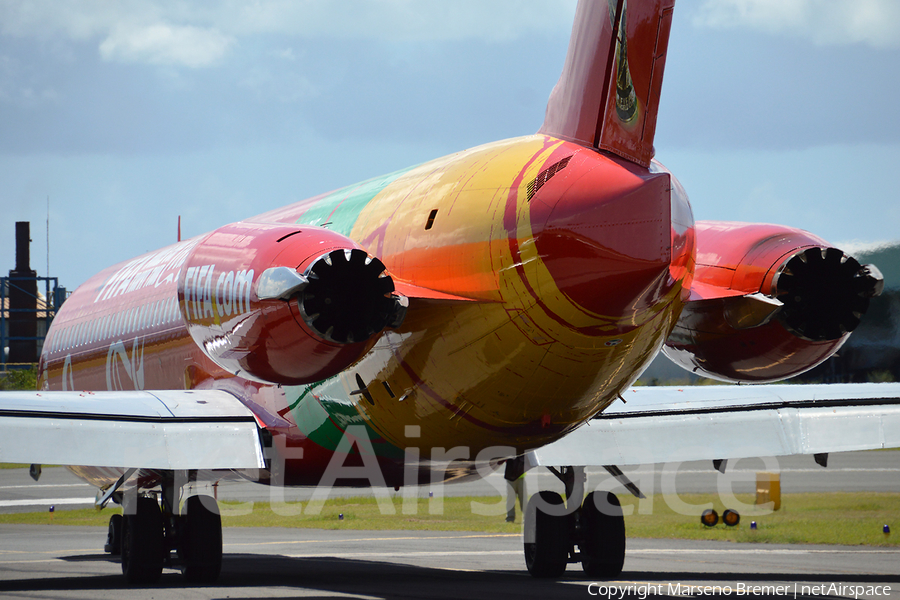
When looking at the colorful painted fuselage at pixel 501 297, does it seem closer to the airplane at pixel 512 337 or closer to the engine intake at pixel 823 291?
the airplane at pixel 512 337

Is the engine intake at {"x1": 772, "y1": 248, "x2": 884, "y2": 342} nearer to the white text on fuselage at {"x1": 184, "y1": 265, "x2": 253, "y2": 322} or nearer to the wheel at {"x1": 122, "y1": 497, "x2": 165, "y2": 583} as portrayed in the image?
the white text on fuselage at {"x1": 184, "y1": 265, "x2": 253, "y2": 322}

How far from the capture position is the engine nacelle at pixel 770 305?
10523 mm

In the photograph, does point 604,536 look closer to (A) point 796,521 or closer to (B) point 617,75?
(B) point 617,75

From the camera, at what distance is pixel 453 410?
1073 centimetres

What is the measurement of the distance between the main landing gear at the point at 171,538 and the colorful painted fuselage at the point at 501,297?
4.89ft

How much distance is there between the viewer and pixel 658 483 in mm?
32750

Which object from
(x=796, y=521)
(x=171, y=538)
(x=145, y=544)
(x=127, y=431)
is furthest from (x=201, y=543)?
(x=796, y=521)

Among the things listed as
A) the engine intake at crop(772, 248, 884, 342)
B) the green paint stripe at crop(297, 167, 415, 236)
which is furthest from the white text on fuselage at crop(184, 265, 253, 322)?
the engine intake at crop(772, 248, 884, 342)

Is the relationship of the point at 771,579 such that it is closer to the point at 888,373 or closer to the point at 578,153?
the point at 578,153

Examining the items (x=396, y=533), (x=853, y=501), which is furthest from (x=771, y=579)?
(x=853, y=501)

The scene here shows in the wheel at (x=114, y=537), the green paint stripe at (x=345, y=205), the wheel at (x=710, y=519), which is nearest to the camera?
the green paint stripe at (x=345, y=205)

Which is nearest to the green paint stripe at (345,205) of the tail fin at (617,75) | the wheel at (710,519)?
the tail fin at (617,75)

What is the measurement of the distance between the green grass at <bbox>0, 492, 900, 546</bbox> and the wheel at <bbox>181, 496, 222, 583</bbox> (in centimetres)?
955

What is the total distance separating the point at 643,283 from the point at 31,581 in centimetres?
906
